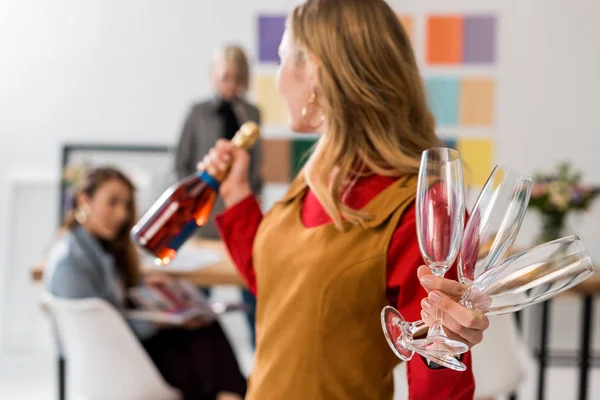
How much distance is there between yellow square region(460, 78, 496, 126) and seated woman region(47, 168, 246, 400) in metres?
2.10

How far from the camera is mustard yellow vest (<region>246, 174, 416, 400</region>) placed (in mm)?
1040

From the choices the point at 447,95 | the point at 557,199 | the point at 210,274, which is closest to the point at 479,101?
the point at 447,95

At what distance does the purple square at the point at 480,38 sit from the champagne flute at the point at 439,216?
355cm

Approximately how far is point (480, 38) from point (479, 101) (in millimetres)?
313

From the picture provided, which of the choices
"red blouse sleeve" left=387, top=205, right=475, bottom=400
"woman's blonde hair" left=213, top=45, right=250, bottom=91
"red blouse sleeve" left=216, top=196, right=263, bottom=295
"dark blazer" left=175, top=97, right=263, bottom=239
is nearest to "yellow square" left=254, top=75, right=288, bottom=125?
"dark blazer" left=175, top=97, right=263, bottom=239

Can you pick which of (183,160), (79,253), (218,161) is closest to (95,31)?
(183,160)

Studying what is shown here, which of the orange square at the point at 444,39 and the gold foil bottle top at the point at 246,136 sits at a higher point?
Result: the orange square at the point at 444,39

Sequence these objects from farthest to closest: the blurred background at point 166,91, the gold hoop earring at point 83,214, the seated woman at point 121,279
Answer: the blurred background at point 166,91 < the gold hoop earring at point 83,214 < the seated woman at point 121,279

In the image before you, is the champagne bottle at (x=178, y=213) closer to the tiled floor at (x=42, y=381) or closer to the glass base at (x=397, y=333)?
the glass base at (x=397, y=333)

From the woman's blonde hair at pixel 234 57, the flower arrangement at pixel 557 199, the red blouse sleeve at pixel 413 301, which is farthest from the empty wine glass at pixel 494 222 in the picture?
the woman's blonde hair at pixel 234 57

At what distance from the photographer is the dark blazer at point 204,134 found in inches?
138

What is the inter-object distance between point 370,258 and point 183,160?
260 cm

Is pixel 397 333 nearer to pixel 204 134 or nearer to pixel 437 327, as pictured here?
pixel 437 327

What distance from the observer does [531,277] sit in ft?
2.41
